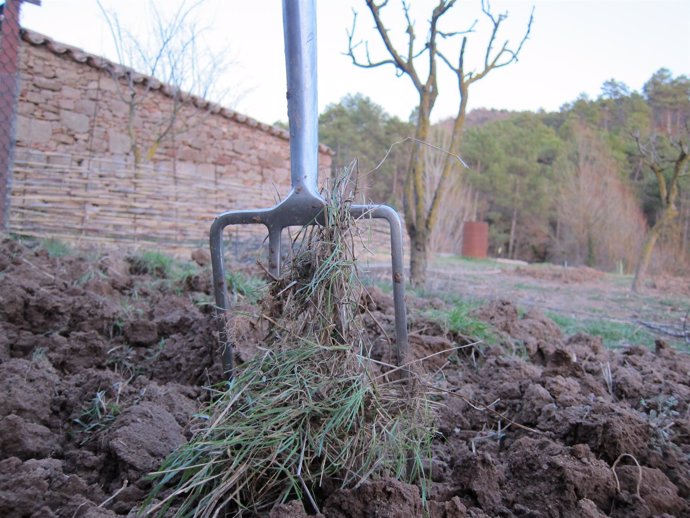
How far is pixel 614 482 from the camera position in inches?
56.6

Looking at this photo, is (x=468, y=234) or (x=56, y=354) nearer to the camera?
(x=56, y=354)

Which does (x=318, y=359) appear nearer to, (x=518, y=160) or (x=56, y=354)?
(x=56, y=354)

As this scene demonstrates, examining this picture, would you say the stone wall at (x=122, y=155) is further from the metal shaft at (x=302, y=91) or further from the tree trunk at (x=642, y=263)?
the tree trunk at (x=642, y=263)

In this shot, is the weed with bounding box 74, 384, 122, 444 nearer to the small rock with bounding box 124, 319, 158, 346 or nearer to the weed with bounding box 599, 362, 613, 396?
the small rock with bounding box 124, 319, 158, 346

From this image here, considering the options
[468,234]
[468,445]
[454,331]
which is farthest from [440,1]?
[468,234]

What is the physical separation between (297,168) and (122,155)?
29.9 ft

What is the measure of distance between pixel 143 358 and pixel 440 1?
513 cm

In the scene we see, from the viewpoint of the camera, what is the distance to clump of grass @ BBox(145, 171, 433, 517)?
123 cm


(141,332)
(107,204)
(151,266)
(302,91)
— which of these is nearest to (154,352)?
(141,332)

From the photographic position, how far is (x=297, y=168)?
1687 millimetres

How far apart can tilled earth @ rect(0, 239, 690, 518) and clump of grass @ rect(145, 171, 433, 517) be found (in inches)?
3.3

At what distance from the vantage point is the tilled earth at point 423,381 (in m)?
1.38

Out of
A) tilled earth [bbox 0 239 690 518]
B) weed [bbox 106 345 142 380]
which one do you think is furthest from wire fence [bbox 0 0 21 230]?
weed [bbox 106 345 142 380]

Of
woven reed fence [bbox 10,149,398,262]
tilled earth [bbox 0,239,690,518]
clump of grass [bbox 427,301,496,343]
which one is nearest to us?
tilled earth [bbox 0,239,690,518]
